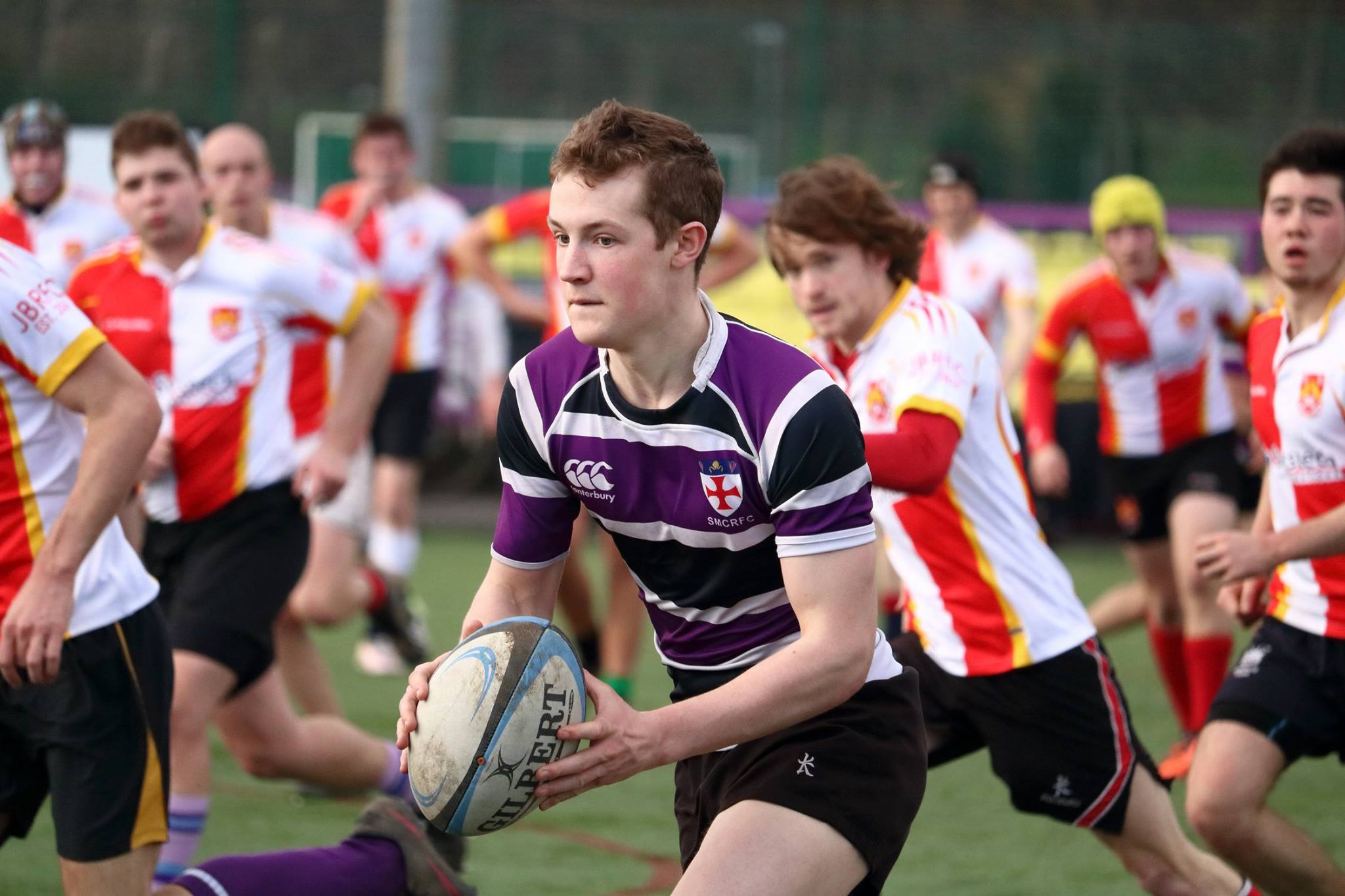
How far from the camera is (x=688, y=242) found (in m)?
3.03

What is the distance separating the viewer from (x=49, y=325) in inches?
141

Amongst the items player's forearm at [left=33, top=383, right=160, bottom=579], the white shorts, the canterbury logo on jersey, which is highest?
the canterbury logo on jersey

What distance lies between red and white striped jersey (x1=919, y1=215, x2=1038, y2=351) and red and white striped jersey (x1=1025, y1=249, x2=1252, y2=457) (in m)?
1.66

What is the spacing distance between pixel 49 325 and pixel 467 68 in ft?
46.1

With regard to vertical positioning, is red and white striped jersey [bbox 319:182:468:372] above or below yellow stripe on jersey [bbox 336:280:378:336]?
below

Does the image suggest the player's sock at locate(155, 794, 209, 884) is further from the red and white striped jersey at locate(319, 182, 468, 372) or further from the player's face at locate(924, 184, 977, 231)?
the player's face at locate(924, 184, 977, 231)

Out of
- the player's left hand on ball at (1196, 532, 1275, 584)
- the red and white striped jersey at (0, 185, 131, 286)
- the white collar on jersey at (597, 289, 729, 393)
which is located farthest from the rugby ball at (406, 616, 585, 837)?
the red and white striped jersey at (0, 185, 131, 286)

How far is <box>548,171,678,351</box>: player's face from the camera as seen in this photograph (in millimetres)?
2926

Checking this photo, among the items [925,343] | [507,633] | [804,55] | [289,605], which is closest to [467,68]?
[804,55]

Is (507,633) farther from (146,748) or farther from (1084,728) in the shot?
(1084,728)

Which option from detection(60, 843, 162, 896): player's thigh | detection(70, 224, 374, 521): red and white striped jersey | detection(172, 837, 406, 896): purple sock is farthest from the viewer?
detection(70, 224, 374, 521): red and white striped jersey

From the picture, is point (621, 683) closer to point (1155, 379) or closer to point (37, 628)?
point (1155, 379)

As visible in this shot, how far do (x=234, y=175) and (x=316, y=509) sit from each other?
180 centimetres

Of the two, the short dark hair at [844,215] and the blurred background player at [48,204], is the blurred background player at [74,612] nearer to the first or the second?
the short dark hair at [844,215]
